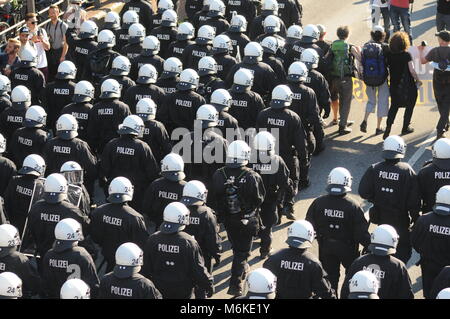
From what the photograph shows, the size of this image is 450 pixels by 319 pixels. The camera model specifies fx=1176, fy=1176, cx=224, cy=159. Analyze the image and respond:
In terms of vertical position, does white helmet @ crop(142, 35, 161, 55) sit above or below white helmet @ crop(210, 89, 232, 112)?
above

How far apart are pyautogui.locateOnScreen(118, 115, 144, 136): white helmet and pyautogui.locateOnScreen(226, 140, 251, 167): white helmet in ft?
5.71

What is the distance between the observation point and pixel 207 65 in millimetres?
20312

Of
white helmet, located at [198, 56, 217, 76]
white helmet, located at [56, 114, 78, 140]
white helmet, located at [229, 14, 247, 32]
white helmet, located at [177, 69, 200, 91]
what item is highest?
white helmet, located at [229, 14, 247, 32]

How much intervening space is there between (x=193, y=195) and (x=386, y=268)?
2.90 m

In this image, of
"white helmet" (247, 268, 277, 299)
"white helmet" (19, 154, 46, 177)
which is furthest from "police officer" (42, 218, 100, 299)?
"white helmet" (247, 268, 277, 299)

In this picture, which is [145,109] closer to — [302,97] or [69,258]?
[302,97]

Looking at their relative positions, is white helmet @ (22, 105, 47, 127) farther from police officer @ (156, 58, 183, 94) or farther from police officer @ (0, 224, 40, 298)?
police officer @ (0, 224, 40, 298)

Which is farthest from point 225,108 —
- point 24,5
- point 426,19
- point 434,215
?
point 426,19

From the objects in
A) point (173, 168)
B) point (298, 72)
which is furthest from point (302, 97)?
point (173, 168)

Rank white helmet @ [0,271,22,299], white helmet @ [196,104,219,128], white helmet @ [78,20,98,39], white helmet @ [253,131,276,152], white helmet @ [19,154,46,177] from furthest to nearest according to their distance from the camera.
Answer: white helmet @ [78,20,98,39] → white helmet @ [196,104,219,128] → white helmet @ [253,131,276,152] → white helmet @ [19,154,46,177] → white helmet @ [0,271,22,299]

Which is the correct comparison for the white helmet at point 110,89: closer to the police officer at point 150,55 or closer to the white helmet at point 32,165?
the police officer at point 150,55

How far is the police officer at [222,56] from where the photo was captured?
21219 mm

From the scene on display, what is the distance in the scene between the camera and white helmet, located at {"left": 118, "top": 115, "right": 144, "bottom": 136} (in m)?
17.7

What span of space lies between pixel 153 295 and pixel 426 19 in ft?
50.6
